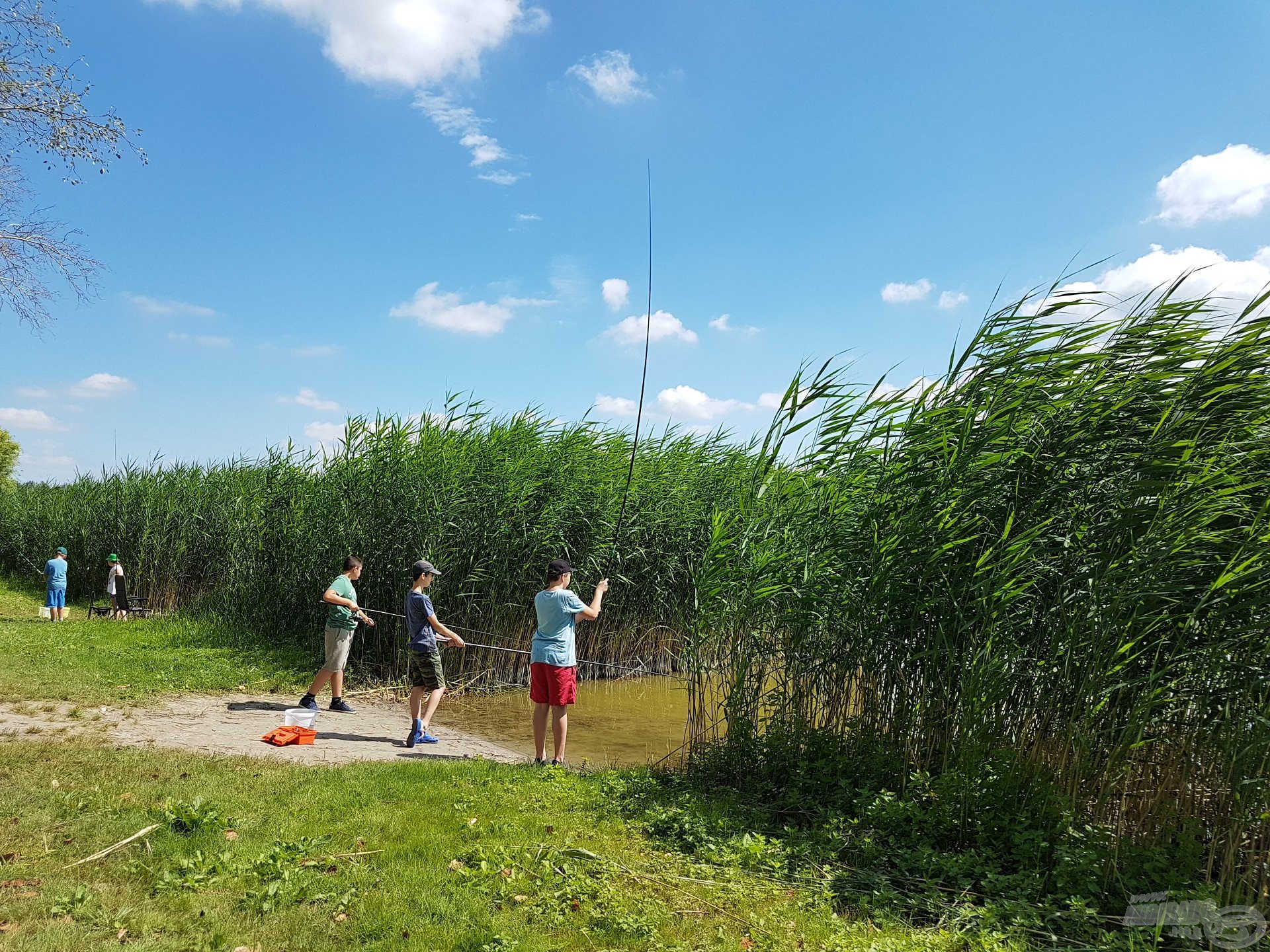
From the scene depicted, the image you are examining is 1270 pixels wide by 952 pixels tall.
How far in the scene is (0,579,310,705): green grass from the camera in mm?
10770

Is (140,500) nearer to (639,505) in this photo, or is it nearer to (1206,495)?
(639,505)

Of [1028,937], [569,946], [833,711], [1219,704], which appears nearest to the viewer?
[569,946]

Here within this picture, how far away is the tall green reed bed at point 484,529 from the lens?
12.7m

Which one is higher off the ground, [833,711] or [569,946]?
[833,711]

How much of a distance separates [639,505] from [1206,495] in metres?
10.7

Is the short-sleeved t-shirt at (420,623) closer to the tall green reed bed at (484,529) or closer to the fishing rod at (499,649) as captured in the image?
the fishing rod at (499,649)

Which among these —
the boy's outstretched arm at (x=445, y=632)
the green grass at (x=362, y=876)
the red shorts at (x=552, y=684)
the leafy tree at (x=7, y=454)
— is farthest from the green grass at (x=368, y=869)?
the leafy tree at (x=7, y=454)

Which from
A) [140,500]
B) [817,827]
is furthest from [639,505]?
[140,500]

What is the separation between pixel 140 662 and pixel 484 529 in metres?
5.54

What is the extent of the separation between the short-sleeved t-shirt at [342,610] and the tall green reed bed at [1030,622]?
5.05 meters

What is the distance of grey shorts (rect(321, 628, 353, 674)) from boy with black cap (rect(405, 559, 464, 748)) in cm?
169

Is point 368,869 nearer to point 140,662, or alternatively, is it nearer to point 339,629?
point 339,629

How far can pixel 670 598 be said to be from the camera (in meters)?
15.6

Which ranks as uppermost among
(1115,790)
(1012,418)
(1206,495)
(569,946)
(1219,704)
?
(1012,418)
